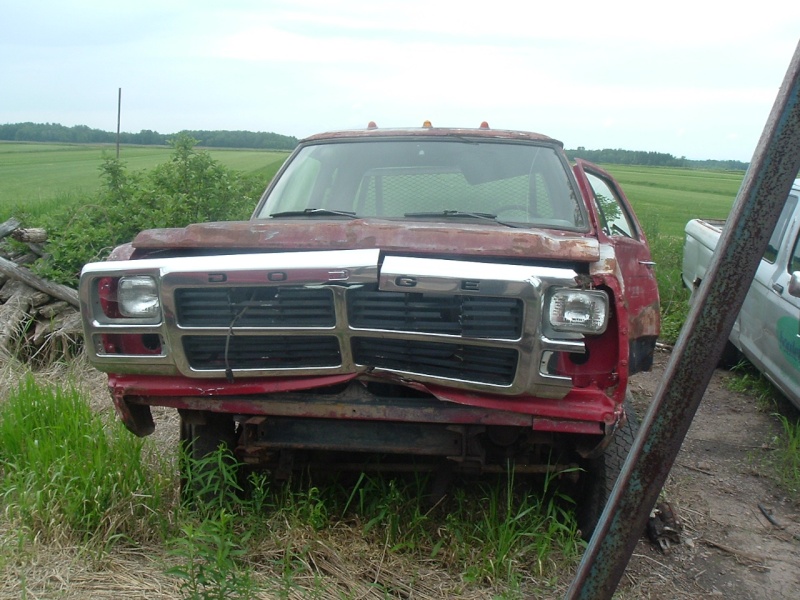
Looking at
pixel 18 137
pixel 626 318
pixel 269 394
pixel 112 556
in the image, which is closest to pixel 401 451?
pixel 269 394

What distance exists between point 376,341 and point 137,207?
4.54 m

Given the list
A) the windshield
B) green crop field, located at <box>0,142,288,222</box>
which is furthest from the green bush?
the windshield

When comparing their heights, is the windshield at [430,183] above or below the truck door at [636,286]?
above

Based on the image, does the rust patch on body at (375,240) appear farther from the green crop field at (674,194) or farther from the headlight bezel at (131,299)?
the green crop field at (674,194)

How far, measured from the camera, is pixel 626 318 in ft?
9.22

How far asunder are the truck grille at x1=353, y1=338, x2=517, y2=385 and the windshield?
1079 mm

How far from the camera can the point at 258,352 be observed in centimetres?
299

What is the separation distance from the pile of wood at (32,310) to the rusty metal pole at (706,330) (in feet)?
15.8

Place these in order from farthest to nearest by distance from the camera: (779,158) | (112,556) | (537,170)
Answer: (537,170) → (112,556) → (779,158)

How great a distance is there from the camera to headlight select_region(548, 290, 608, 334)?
271 cm

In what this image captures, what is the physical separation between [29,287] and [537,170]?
4351 mm

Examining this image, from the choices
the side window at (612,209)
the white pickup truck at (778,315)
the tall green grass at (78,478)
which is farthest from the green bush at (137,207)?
the white pickup truck at (778,315)

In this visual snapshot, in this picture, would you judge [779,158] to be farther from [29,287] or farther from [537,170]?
[29,287]

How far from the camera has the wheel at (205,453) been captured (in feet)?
10.8
